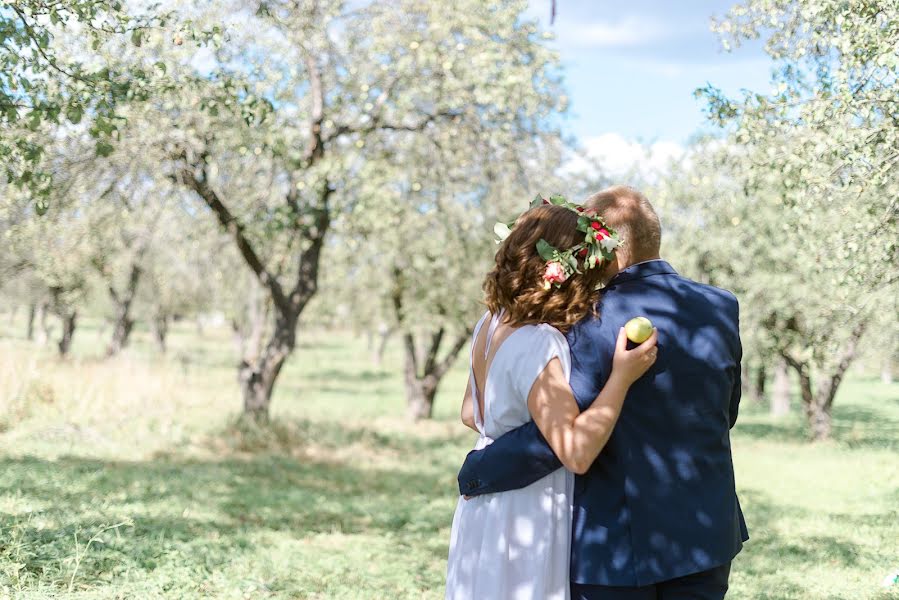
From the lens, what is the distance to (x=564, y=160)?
1441cm

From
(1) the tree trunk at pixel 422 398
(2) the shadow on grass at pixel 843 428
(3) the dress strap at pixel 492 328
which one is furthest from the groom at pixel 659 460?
(1) the tree trunk at pixel 422 398

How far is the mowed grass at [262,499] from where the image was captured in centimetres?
539

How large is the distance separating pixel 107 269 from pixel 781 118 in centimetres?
2221

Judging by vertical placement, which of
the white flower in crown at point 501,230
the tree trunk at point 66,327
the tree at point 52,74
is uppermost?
the tree at point 52,74

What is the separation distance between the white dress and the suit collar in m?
0.26

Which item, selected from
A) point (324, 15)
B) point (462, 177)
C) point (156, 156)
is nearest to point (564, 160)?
point (462, 177)

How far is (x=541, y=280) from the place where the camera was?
2473 mm

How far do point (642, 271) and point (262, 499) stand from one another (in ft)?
23.7

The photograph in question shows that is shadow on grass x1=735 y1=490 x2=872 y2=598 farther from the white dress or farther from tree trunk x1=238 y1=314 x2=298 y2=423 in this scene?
tree trunk x1=238 y1=314 x2=298 y2=423

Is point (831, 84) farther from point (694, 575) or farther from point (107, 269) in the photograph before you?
point (107, 269)

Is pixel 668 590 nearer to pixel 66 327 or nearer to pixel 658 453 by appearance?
pixel 658 453

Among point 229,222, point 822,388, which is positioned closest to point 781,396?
point 822,388

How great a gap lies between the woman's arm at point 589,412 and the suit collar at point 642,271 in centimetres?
23

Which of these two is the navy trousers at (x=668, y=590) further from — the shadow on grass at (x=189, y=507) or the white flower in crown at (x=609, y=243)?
the shadow on grass at (x=189, y=507)
